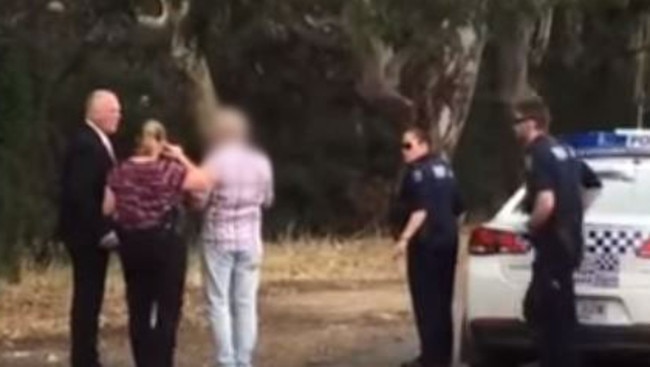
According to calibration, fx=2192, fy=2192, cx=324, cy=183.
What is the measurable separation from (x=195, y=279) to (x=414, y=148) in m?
7.32

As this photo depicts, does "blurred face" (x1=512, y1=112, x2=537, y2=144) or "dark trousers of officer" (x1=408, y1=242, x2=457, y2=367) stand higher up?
"blurred face" (x1=512, y1=112, x2=537, y2=144)

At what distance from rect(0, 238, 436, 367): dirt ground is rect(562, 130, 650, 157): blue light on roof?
84.3 inches

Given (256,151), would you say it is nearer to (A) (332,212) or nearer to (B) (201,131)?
(B) (201,131)

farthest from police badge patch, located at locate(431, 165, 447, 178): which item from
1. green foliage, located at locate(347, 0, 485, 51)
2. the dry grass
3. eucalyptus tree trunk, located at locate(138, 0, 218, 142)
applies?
eucalyptus tree trunk, located at locate(138, 0, 218, 142)

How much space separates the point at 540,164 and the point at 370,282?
9115 mm

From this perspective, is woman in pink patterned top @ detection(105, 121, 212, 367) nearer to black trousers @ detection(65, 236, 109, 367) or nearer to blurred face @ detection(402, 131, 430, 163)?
black trousers @ detection(65, 236, 109, 367)

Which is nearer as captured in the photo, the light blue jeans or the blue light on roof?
the light blue jeans

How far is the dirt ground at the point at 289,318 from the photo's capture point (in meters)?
15.5

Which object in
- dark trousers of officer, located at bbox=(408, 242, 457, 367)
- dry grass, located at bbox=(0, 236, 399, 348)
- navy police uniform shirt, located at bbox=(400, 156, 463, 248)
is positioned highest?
navy police uniform shirt, located at bbox=(400, 156, 463, 248)

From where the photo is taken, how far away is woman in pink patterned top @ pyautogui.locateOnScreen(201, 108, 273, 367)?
12.9 metres

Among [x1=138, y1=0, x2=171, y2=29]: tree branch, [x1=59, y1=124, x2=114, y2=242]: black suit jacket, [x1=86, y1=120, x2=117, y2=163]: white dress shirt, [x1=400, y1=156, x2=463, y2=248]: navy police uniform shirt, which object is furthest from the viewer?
[x1=138, y1=0, x2=171, y2=29]: tree branch

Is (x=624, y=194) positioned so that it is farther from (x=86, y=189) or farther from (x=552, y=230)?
(x=86, y=189)

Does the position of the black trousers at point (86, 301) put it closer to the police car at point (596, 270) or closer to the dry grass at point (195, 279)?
the police car at point (596, 270)

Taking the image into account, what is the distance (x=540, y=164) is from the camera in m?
12.6
